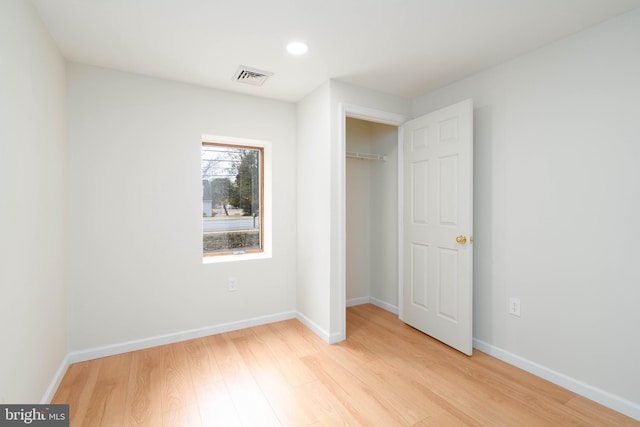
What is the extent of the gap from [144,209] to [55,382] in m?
1.34

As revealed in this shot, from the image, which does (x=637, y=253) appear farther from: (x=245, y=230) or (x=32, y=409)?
(x=32, y=409)

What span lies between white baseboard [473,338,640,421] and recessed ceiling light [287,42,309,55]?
9.13 feet

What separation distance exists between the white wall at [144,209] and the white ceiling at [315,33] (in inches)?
10.8

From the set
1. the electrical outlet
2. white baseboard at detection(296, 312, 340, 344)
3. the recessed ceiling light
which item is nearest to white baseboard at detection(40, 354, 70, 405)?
white baseboard at detection(296, 312, 340, 344)

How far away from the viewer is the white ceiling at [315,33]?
5.59ft

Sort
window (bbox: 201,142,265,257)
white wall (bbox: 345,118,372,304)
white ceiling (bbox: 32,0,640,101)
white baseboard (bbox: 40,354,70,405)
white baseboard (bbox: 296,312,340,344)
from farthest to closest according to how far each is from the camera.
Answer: white wall (bbox: 345,118,372,304)
window (bbox: 201,142,265,257)
white baseboard (bbox: 296,312,340,344)
white baseboard (bbox: 40,354,70,405)
white ceiling (bbox: 32,0,640,101)

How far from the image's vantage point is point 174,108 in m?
2.70

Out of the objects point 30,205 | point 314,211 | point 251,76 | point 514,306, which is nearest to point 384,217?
point 314,211

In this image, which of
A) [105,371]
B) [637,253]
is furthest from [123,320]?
[637,253]

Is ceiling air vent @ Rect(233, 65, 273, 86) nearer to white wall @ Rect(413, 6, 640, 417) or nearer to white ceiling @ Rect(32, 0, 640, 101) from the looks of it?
white ceiling @ Rect(32, 0, 640, 101)

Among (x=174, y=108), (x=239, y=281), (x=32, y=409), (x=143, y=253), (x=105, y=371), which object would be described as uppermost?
(x=174, y=108)

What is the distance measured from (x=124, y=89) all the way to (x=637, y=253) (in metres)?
3.83

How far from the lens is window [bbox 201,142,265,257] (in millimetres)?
3088

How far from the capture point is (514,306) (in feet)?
7.64
